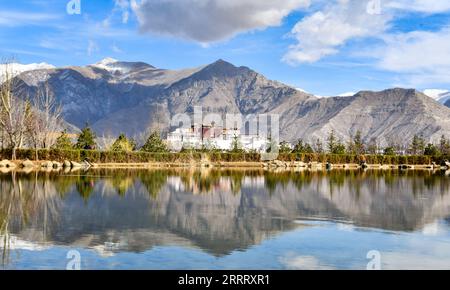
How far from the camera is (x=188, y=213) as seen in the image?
55.9 ft

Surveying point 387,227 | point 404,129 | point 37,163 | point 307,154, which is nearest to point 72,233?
point 387,227

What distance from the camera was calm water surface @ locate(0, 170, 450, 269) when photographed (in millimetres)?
10000

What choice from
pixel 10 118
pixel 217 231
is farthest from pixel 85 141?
pixel 217 231

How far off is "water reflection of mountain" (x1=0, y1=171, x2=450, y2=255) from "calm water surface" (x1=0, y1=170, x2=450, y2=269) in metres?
0.03

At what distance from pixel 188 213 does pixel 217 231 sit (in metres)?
3.63

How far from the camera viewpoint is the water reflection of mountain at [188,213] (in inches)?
483

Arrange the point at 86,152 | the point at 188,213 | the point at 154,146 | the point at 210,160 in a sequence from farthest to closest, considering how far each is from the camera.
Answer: the point at 154,146 < the point at 210,160 < the point at 86,152 < the point at 188,213

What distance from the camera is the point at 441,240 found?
1281 cm

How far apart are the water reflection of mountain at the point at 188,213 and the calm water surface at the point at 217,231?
3 cm

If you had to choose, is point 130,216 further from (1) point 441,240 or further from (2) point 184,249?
(1) point 441,240

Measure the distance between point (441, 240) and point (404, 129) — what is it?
632 ft
